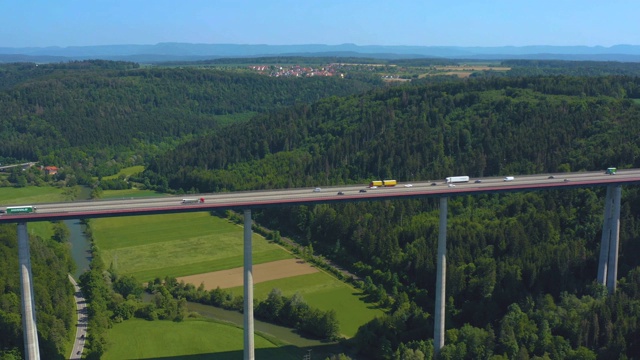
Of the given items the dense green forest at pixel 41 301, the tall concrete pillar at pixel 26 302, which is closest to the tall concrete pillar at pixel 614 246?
the dense green forest at pixel 41 301

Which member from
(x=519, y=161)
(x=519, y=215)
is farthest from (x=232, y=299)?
(x=519, y=161)

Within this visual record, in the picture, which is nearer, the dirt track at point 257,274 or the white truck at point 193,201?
the white truck at point 193,201

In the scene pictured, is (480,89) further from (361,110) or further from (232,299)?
(232,299)

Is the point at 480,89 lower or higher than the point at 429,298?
higher

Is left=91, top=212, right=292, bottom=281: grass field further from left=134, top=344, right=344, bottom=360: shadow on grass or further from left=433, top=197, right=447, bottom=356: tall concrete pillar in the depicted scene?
left=433, top=197, right=447, bottom=356: tall concrete pillar

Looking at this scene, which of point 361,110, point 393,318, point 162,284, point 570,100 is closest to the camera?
point 393,318

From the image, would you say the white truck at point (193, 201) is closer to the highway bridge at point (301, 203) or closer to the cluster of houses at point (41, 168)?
the highway bridge at point (301, 203)
